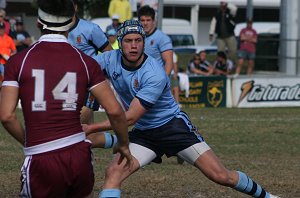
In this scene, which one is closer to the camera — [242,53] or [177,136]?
[177,136]

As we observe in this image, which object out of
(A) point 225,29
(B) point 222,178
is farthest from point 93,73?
(A) point 225,29

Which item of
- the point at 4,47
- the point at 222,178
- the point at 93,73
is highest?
the point at 93,73

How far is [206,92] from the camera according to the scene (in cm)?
2117

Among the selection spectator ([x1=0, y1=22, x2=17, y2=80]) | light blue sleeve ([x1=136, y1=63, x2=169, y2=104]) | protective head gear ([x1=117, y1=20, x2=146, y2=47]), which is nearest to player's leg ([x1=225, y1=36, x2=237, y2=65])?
spectator ([x1=0, y1=22, x2=17, y2=80])

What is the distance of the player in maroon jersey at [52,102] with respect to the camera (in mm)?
5168

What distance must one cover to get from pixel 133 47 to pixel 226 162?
465 cm

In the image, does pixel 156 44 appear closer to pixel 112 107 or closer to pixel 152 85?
pixel 152 85

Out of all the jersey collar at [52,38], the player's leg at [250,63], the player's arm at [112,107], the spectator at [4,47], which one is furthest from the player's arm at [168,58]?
the player's leg at [250,63]

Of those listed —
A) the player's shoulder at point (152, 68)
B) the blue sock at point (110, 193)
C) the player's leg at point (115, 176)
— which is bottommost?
the blue sock at point (110, 193)

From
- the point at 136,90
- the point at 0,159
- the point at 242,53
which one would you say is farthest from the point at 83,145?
the point at 242,53

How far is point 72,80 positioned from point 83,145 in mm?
409

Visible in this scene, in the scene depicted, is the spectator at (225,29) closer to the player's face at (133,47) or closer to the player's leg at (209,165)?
the player's leg at (209,165)

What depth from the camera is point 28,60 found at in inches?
204

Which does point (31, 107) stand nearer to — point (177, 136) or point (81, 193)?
point (81, 193)
